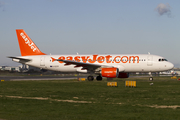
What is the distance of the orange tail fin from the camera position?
163ft

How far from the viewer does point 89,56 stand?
45.8 metres

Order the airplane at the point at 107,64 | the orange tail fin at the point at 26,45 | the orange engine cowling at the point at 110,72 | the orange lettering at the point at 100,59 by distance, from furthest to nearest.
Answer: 1. the orange tail fin at the point at 26,45
2. the orange lettering at the point at 100,59
3. the airplane at the point at 107,64
4. the orange engine cowling at the point at 110,72

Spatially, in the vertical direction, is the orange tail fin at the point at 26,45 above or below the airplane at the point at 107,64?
above

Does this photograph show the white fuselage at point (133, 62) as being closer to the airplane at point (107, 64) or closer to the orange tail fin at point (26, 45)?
the airplane at point (107, 64)

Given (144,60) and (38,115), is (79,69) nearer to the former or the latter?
(144,60)

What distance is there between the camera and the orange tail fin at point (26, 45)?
49781 millimetres

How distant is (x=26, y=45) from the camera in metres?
49.8

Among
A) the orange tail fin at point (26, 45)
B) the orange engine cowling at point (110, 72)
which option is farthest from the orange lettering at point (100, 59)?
the orange tail fin at point (26, 45)

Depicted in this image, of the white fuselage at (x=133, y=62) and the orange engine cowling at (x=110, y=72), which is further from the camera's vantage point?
the white fuselage at (x=133, y=62)

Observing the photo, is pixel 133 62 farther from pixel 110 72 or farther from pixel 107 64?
pixel 110 72

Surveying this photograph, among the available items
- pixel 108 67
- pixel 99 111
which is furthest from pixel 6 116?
pixel 108 67

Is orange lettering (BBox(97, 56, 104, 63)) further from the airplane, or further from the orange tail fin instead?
the orange tail fin

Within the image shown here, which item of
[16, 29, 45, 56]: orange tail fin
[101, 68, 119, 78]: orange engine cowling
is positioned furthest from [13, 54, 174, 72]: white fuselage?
[16, 29, 45, 56]: orange tail fin

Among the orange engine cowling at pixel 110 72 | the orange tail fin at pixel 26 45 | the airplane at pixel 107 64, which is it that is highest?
the orange tail fin at pixel 26 45
